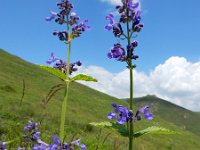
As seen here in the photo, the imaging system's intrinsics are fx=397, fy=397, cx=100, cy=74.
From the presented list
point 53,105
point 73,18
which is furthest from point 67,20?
point 53,105

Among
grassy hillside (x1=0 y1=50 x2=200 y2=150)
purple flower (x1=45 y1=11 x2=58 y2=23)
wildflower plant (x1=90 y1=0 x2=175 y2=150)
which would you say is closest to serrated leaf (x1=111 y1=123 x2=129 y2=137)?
wildflower plant (x1=90 y1=0 x2=175 y2=150)

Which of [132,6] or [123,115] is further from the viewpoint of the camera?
[132,6]

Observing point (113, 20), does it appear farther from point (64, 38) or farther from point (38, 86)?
point (38, 86)

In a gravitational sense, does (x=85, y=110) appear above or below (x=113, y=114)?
above

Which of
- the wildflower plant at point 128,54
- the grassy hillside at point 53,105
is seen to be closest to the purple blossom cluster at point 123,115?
the wildflower plant at point 128,54

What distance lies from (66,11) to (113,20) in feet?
3.44

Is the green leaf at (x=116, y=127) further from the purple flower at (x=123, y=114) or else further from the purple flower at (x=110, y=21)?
the purple flower at (x=110, y=21)

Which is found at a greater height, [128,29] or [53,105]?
[53,105]

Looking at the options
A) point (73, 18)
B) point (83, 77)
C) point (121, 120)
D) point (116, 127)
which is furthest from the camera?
point (73, 18)

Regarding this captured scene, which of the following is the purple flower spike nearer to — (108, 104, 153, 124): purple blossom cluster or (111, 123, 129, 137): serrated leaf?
(108, 104, 153, 124): purple blossom cluster

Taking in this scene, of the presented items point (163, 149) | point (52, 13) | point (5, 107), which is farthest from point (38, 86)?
point (52, 13)

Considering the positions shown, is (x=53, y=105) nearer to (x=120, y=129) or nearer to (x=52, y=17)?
(x=52, y=17)

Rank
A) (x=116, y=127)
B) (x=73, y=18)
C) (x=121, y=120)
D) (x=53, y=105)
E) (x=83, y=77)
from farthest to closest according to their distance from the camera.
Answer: (x=53, y=105)
(x=73, y=18)
(x=83, y=77)
(x=116, y=127)
(x=121, y=120)

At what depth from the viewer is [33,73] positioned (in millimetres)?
79688
